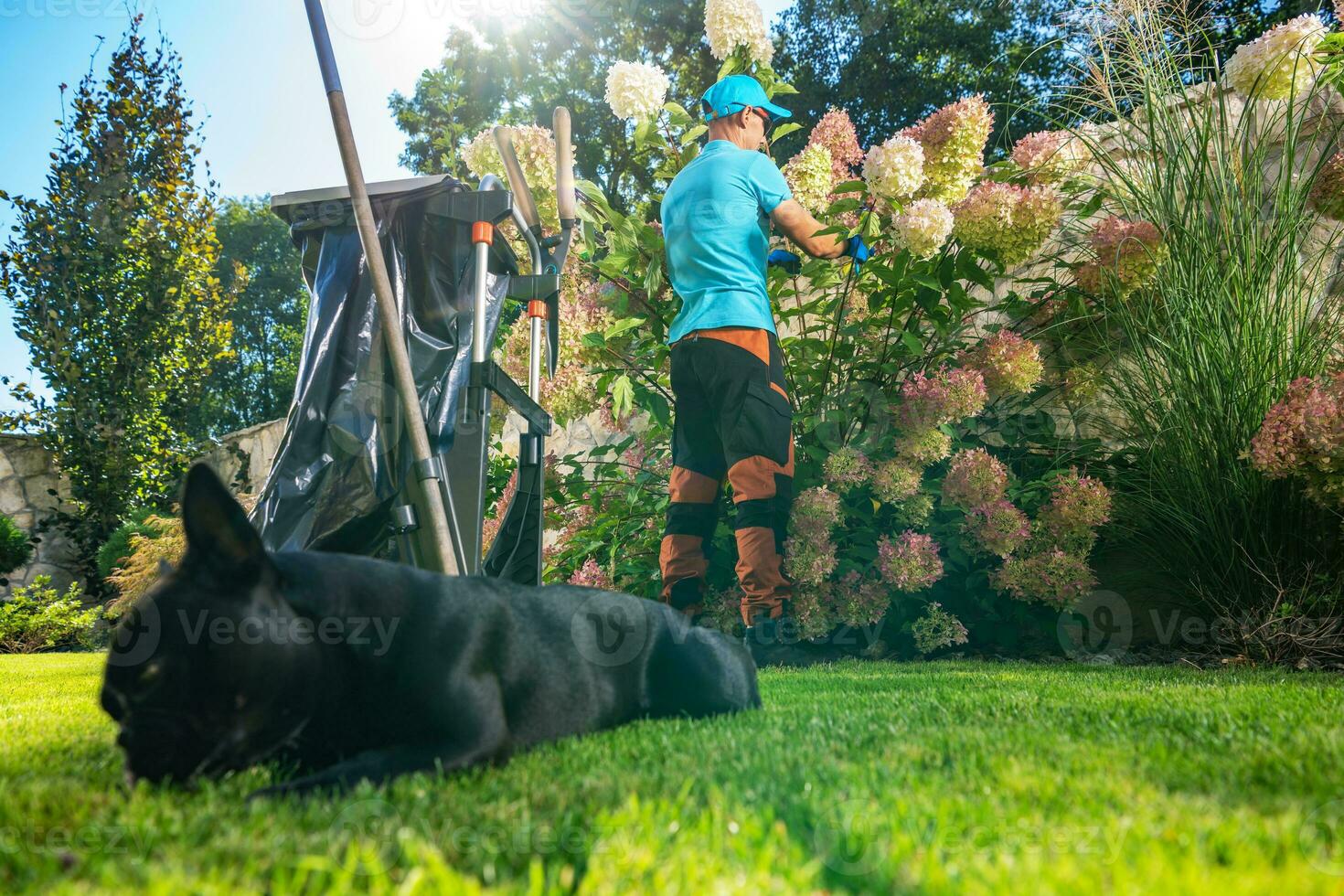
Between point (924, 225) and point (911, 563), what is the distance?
145 centimetres

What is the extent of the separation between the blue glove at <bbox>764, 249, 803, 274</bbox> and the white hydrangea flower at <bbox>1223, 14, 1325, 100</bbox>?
84.8 inches

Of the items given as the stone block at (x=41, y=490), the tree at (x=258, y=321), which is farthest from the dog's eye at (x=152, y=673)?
the tree at (x=258, y=321)

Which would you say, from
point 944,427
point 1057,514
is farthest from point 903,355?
point 1057,514

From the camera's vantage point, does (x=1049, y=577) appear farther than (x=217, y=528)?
Yes

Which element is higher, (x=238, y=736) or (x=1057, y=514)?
(x=1057, y=514)

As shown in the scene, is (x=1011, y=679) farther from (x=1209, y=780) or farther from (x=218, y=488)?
(x=218, y=488)

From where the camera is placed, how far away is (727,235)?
130 inches

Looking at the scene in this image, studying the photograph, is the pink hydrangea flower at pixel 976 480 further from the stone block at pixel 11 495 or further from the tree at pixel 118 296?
the stone block at pixel 11 495

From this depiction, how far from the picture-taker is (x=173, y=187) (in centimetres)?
883

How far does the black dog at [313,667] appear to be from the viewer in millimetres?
1187

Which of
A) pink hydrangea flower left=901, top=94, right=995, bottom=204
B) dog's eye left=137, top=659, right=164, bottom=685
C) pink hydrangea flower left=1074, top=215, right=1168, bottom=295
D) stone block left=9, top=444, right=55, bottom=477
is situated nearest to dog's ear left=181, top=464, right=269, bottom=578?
dog's eye left=137, top=659, right=164, bottom=685

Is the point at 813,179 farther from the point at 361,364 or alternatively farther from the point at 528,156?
the point at 361,364


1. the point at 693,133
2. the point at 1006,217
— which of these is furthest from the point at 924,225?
the point at 693,133

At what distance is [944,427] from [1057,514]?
0.62m
